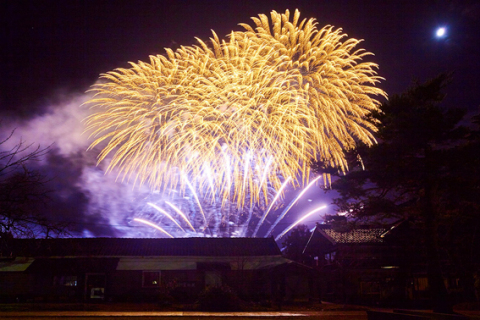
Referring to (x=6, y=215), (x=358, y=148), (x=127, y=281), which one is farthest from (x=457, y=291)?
(x=6, y=215)

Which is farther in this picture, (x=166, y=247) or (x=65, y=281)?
(x=166, y=247)

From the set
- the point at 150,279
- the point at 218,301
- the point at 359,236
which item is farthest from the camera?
→ the point at 359,236

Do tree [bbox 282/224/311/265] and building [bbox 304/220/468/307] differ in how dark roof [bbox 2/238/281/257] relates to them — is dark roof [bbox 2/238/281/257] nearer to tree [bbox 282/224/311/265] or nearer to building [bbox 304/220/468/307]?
building [bbox 304/220/468/307]

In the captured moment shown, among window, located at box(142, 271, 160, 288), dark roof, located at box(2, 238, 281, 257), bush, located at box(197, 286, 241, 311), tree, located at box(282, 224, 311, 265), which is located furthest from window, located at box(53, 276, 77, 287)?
tree, located at box(282, 224, 311, 265)

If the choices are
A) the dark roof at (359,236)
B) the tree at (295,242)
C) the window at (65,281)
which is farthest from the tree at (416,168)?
the tree at (295,242)

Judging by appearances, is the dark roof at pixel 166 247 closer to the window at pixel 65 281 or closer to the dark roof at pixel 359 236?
the window at pixel 65 281

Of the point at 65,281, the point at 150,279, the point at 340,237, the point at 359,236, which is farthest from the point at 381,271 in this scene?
the point at 65,281

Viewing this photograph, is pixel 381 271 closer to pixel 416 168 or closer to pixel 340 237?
pixel 340 237
